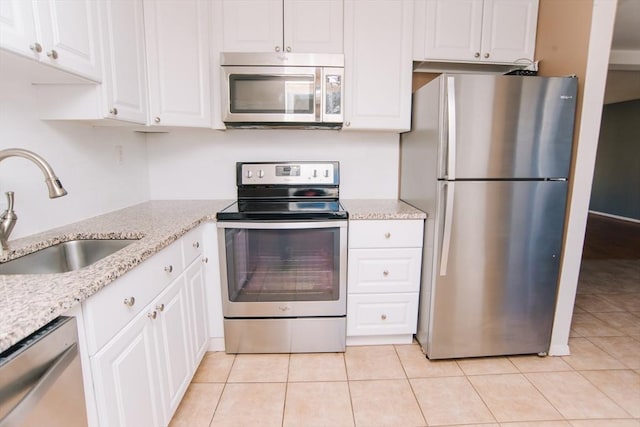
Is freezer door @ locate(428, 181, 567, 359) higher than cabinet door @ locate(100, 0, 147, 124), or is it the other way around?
cabinet door @ locate(100, 0, 147, 124)

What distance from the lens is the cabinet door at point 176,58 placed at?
1.89 meters

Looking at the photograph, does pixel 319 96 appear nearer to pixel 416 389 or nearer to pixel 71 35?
pixel 71 35

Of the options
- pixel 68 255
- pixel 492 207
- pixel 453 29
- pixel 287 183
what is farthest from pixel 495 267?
pixel 68 255

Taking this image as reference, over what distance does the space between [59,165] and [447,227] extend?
195 centimetres

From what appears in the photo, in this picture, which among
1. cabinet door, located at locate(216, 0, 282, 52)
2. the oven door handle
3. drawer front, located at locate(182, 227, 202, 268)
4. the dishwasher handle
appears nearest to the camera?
the dishwasher handle

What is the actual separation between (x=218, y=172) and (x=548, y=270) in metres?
2.19

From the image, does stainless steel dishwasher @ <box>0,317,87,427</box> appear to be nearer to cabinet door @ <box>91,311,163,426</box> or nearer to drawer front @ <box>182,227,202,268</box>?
cabinet door @ <box>91,311,163,426</box>

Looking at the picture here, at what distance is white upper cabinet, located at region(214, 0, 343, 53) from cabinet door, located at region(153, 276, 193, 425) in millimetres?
1424

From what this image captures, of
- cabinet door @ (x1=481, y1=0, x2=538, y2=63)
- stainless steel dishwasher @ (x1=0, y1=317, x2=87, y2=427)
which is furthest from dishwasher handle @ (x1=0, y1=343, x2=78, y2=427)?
cabinet door @ (x1=481, y1=0, x2=538, y2=63)

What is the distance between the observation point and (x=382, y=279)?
2025 millimetres

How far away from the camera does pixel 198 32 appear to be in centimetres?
194

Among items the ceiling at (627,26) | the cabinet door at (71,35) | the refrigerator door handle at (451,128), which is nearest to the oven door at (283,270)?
the refrigerator door handle at (451,128)

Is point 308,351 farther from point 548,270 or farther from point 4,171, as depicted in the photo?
point 4,171

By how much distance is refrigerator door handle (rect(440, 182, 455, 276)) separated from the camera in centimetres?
173
